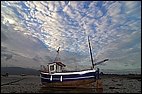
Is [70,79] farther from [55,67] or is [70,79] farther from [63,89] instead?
[55,67]

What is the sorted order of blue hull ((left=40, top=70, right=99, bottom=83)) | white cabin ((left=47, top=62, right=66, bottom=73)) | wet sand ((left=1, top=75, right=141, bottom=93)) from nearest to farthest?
wet sand ((left=1, top=75, right=141, bottom=93)), blue hull ((left=40, top=70, right=99, bottom=83)), white cabin ((left=47, top=62, right=66, bottom=73))

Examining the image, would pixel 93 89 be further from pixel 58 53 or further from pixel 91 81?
pixel 58 53

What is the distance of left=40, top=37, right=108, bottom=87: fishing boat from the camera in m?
38.2

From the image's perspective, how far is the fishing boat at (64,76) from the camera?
38219 mm

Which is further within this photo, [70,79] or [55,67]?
[55,67]

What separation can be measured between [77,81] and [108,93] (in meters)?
8.03

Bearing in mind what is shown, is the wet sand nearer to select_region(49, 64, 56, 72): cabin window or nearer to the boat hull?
the boat hull

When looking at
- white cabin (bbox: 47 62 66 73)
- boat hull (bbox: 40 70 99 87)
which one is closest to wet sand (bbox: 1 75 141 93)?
boat hull (bbox: 40 70 99 87)

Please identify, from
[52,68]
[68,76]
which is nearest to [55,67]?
[52,68]

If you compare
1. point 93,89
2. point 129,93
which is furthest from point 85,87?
point 129,93

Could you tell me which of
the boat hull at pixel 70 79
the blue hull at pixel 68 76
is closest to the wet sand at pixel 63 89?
the boat hull at pixel 70 79

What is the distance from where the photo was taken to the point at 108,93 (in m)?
32.4

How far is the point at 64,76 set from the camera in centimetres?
4053

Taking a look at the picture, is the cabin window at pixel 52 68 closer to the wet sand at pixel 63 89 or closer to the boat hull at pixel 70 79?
the boat hull at pixel 70 79
